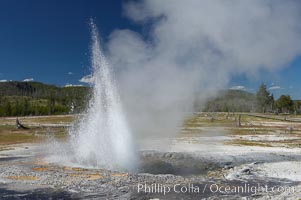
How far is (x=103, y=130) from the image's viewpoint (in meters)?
24.6

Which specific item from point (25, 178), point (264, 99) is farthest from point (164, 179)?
point (264, 99)

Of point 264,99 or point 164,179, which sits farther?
point 264,99

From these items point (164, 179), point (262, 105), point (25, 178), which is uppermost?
point (262, 105)

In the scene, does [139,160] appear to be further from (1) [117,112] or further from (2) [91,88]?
(2) [91,88]

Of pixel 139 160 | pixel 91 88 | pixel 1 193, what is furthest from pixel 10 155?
pixel 1 193

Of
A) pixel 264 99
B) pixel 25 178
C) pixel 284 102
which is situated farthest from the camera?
pixel 264 99

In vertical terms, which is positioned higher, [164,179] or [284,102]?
[284,102]

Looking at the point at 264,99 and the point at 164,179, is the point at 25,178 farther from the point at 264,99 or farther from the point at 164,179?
the point at 264,99

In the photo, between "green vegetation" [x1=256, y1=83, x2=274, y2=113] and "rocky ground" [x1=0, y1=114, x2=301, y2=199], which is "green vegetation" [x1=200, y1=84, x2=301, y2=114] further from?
"rocky ground" [x1=0, y1=114, x2=301, y2=199]

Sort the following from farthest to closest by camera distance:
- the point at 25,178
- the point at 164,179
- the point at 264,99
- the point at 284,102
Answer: the point at 264,99 < the point at 284,102 < the point at 25,178 < the point at 164,179

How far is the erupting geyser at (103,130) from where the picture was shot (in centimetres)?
2362

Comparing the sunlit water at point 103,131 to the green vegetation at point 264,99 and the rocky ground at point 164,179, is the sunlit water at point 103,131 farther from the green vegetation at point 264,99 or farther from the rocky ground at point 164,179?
the green vegetation at point 264,99

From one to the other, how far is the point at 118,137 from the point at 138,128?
539 cm

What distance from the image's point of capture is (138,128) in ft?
97.7
